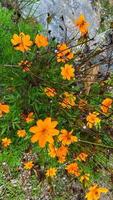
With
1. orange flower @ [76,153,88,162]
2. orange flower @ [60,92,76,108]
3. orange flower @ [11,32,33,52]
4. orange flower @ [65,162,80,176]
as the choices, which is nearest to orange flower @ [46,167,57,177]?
orange flower @ [65,162,80,176]

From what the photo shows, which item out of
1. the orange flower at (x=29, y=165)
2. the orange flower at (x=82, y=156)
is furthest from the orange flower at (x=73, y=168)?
the orange flower at (x=29, y=165)

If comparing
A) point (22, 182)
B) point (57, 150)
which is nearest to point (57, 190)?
point (22, 182)

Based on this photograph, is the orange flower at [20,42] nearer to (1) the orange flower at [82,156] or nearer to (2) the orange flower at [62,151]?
(2) the orange flower at [62,151]

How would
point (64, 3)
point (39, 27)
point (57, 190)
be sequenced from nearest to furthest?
point (57, 190) < point (39, 27) < point (64, 3)

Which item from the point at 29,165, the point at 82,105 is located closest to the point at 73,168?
the point at 29,165

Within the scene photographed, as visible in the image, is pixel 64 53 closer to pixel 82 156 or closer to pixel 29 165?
pixel 82 156

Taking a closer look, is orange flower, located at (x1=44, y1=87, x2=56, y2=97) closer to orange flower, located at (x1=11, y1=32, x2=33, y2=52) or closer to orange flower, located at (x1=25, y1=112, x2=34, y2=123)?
orange flower, located at (x1=25, y1=112, x2=34, y2=123)

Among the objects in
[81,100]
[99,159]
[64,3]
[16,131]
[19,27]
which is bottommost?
[99,159]

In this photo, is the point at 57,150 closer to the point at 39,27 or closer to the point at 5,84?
the point at 5,84
